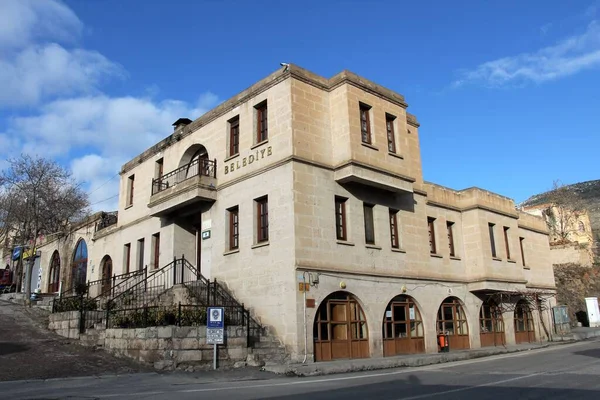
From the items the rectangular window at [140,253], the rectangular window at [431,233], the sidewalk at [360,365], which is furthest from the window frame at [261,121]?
the rectangular window at [140,253]

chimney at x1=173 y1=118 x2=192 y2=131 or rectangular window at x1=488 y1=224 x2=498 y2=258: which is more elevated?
chimney at x1=173 y1=118 x2=192 y2=131

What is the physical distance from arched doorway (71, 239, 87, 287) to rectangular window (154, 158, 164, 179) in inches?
381

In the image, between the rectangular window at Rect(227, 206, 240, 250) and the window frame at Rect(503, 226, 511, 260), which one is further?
the window frame at Rect(503, 226, 511, 260)

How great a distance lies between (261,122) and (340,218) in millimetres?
4878

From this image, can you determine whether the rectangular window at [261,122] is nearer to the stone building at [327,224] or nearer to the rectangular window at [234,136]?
the stone building at [327,224]

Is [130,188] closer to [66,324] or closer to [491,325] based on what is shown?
[66,324]

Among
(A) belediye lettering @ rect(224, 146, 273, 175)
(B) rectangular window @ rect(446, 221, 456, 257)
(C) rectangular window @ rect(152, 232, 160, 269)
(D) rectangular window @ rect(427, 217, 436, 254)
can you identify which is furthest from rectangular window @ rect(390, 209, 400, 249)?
(C) rectangular window @ rect(152, 232, 160, 269)

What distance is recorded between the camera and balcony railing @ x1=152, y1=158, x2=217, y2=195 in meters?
21.6

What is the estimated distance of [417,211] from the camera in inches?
891

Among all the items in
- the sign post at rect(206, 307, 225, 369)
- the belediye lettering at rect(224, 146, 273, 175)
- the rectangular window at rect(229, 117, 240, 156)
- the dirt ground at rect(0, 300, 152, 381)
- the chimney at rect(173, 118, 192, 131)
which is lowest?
the dirt ground at rect(0, 300, 152, 381)

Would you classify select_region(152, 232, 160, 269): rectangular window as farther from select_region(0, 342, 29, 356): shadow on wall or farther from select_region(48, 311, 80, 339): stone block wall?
select_region(0, 342, 29, 356): shadow on wall

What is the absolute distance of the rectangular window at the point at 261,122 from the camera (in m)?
19.8

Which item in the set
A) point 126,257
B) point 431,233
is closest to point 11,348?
point 126,257

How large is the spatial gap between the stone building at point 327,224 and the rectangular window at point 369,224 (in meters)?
0.04
